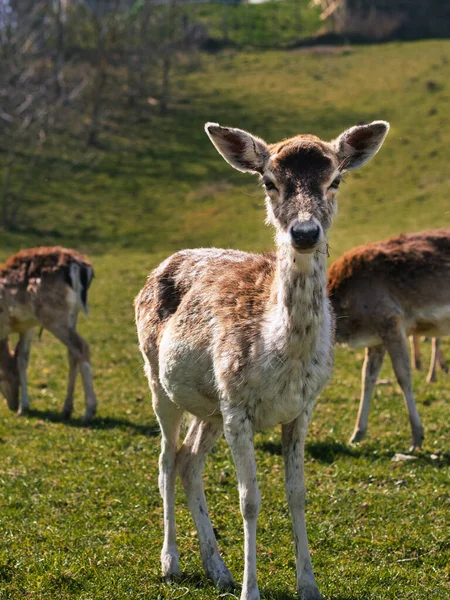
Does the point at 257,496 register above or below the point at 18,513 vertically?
above

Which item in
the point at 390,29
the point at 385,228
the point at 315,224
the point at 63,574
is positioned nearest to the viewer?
the point at 315,224

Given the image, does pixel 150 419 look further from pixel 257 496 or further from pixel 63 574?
pixel 257 496

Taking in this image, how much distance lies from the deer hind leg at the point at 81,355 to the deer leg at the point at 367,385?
3676 millimetres

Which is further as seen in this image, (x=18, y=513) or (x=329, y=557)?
(x=18, y=513)

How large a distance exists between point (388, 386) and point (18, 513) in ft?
22.1

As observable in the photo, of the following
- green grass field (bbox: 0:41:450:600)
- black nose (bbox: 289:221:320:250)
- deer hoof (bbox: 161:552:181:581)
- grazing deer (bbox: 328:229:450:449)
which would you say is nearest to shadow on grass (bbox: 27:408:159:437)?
green grass field (bbox: 0:41:450:600)

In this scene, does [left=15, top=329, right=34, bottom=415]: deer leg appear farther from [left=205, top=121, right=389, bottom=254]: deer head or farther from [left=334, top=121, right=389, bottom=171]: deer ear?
[left=334, top=121, right=389, bottom=171]: deer ear

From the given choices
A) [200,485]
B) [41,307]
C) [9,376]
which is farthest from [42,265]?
[200,485]

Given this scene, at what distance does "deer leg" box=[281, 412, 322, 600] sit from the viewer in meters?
5.52

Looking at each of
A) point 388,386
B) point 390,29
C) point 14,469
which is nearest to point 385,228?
point 388,386

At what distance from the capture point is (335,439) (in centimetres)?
961

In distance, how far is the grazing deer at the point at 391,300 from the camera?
32.0ft

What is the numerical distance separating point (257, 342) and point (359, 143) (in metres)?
1.63

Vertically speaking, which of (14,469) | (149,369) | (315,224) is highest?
A: (315,224)
